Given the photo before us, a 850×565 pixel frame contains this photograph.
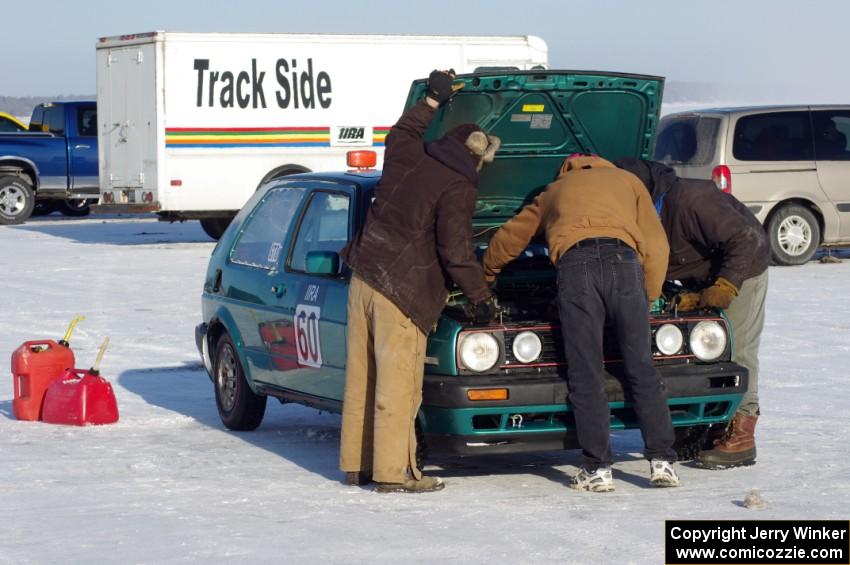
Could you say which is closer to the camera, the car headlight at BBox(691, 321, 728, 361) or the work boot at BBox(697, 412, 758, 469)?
the car headlight at BBox(691, 321, 728, 361)

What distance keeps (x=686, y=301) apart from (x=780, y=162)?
34.0ft

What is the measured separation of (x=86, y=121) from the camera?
24875 mm

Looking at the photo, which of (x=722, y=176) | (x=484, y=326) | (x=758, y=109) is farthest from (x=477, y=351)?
(x=758, y=109)

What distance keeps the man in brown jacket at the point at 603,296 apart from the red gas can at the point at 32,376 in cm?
359

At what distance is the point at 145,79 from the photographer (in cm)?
2098

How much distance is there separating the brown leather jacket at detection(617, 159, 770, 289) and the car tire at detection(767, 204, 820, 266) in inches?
400

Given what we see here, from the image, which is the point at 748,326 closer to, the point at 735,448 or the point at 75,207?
the point at 735,448

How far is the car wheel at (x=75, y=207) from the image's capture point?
Answer: 90.0 feet

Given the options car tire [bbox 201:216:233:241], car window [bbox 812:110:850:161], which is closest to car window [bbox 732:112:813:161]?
car window [bbox 812:110:850:161]

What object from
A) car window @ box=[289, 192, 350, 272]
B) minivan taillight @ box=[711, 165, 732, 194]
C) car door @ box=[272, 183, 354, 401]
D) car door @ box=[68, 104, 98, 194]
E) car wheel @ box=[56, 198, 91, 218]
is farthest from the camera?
car wheel @ box=[56, 198, 91, 218]

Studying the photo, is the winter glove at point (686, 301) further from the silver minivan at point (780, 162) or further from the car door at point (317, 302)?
the silver minivan at point (780, 162)

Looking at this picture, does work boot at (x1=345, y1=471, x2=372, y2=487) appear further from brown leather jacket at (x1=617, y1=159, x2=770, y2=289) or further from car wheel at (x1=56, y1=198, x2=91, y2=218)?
car wheel at (x1=56, y1=198, x2=91, y2=218)

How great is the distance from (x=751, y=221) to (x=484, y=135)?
1.41 meters

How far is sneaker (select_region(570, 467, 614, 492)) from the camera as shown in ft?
22.5
